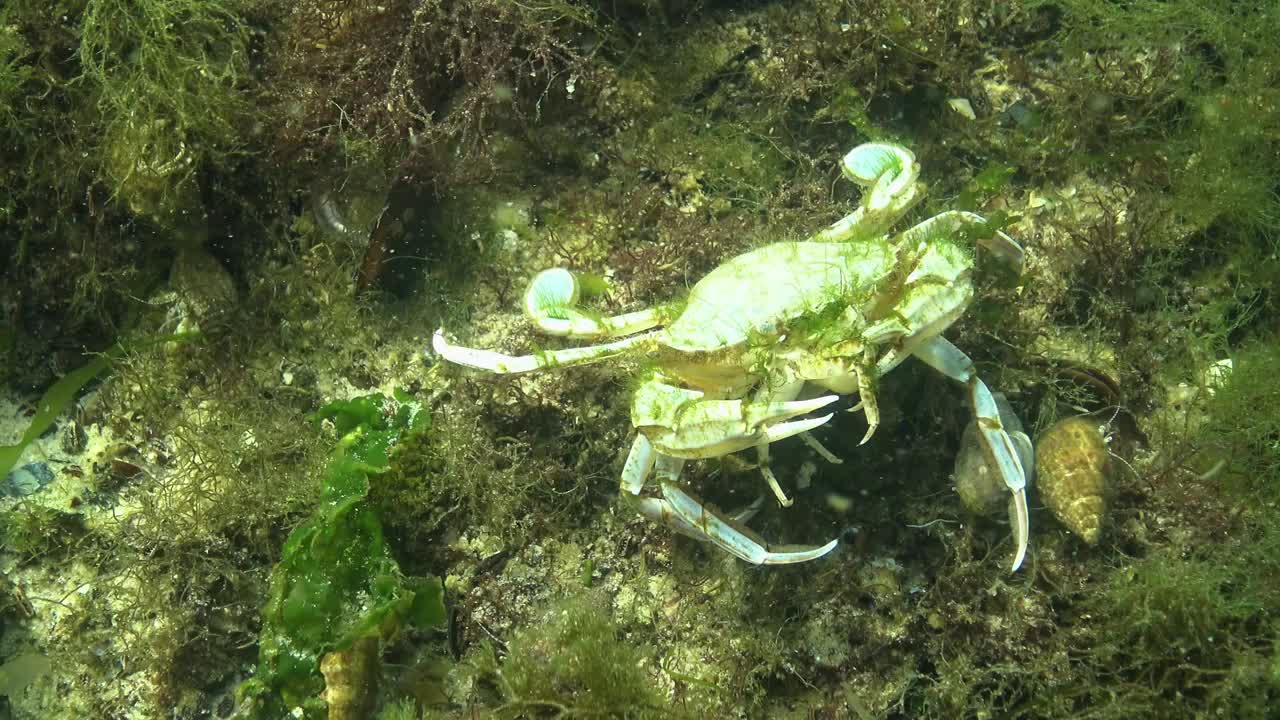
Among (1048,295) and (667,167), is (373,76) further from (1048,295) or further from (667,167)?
(1048,295)

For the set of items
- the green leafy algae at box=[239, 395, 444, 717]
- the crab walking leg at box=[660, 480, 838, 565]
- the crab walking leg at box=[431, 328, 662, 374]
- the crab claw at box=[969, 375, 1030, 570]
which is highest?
the crab walking leg at box=[431, 328, 662, 374]

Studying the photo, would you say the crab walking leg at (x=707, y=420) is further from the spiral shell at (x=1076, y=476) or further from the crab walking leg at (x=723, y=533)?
the spiral shell at (x=1076, y=476)

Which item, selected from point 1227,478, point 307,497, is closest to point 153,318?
point 307,497

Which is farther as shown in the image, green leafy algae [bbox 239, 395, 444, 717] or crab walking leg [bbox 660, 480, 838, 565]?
green leafy algae [bbox 239, 395, 444, 717]

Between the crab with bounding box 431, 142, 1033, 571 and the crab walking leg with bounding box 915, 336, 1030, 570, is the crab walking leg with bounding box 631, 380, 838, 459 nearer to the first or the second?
the crab with bounding box 431, 142, 1033, 571

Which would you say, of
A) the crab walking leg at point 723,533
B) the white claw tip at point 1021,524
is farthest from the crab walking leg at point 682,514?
the white claw tip at point 1021,524

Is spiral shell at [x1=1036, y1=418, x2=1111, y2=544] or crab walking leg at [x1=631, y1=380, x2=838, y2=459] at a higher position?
crab walking leg at [x1=631, y1=380, x2=838, y2=459]

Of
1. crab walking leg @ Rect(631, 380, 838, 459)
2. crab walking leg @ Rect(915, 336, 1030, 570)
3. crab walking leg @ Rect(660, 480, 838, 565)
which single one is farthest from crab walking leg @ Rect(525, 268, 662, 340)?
crab walking leg @ Rect(915, 336, 1030, 570)
